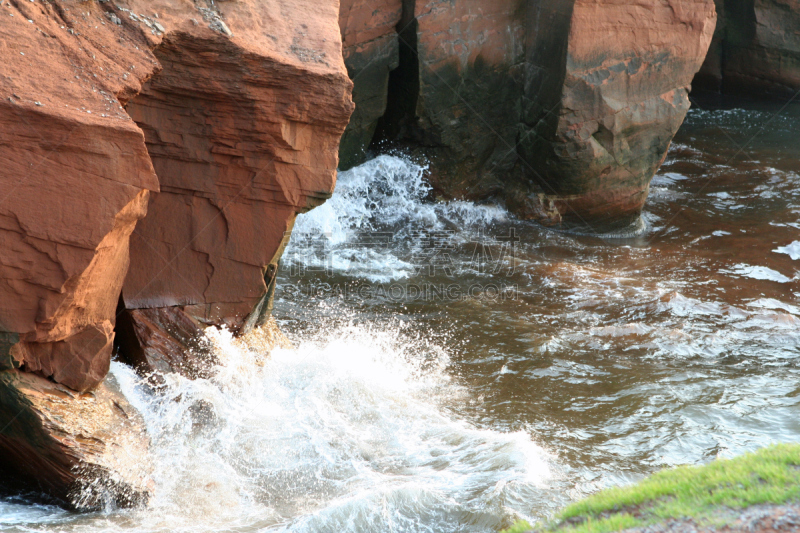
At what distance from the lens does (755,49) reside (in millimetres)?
11531

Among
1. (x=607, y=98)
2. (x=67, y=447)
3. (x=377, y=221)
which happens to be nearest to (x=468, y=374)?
(x=67, y=447)

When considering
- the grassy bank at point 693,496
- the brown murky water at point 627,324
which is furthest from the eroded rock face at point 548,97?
the grassy bank at point 693,496

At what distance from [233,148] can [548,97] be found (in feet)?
15.2

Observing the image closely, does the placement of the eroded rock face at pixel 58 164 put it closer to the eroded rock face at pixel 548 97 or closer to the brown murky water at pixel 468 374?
the brown murky water at pixel 468 374

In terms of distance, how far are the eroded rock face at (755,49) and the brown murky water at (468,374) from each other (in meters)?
4.22

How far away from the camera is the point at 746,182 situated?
367 inches

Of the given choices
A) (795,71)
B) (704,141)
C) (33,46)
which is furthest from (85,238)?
(795,71)

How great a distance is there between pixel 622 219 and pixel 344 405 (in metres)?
4.96

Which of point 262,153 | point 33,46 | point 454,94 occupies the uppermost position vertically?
point 454,94

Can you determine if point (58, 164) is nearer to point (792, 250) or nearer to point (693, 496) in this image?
point (693, 496)

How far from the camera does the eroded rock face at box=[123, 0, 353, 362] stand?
3740 millimetres

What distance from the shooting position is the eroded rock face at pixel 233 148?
374 centimetres

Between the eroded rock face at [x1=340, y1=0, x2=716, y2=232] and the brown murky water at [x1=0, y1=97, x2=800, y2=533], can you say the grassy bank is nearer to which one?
the brown murky water at [x1=0, y1=97, x2=800, y2=533]

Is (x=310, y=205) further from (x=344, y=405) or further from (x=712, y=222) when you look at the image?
(x=712, y=222)
